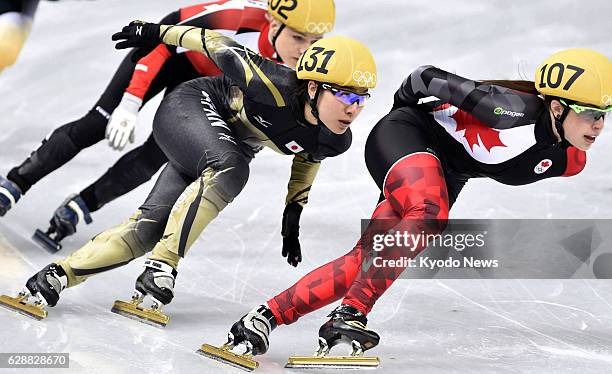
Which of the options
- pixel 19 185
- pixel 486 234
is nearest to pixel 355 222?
pixel 486 234

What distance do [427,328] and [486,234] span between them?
1630mm

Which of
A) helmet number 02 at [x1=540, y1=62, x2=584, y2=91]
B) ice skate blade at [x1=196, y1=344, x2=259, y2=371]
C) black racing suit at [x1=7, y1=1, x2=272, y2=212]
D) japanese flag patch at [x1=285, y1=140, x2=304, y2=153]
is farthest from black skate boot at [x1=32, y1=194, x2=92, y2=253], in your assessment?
helmet number 02 at [x1=540, y1=62, x2=584, y2=91]

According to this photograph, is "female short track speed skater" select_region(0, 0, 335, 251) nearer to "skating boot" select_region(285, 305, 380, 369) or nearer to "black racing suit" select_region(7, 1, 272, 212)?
"black racing suit" select_region(7, 1, 272, 212)

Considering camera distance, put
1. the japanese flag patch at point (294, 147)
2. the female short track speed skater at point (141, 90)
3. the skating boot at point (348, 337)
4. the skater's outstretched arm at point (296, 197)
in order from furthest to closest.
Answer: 1. the female short track speed skater at point (141, 90)
2. the skater's outstretched arm at point (296, 197)
3. the japanese flag patch at point (294, 147)
4. the skating boot at point (348, 337)

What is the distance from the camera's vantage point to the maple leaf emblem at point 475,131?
4.52 m

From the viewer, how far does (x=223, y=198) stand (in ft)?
15.0

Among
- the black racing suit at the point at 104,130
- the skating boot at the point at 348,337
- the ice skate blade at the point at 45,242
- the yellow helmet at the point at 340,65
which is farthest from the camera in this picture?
the ice skate blade at the point at 45,242

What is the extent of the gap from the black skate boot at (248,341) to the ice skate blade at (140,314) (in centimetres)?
46

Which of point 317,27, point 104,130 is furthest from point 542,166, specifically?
point 104,130

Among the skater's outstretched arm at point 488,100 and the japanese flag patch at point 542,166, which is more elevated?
the skater's outstretched arm at point 488,100

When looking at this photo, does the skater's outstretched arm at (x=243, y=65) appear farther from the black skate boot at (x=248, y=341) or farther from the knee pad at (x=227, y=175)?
the black skate boot at (x=248, y=341)

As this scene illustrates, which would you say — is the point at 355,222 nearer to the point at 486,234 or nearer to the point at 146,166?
the point at 486,234

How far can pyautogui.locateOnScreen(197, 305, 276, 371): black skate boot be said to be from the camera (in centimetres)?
420

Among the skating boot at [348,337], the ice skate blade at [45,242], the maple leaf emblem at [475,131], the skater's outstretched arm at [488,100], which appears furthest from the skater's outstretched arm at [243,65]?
the ice skate blade at [45,242]
